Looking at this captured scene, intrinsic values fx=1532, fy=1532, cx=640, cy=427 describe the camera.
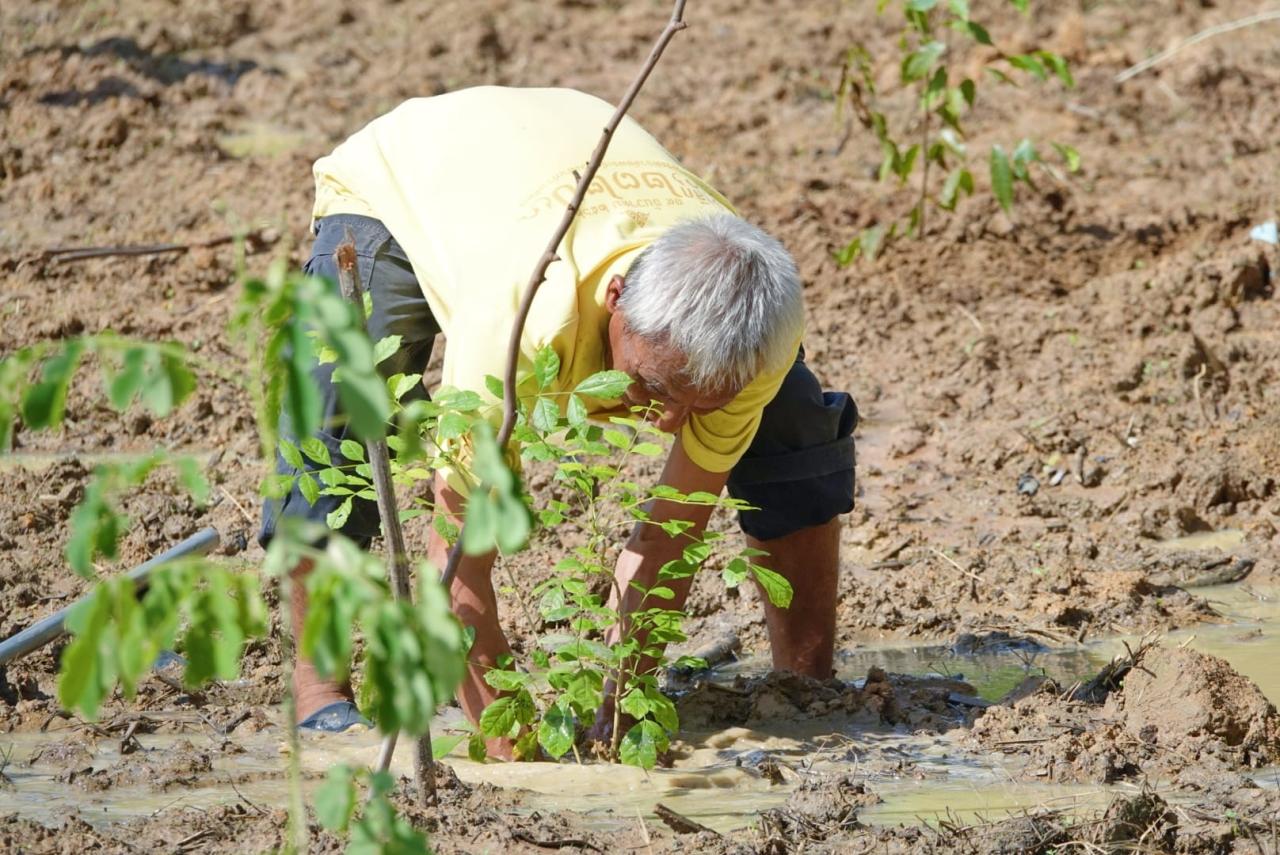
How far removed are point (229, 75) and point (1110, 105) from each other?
15.0ft

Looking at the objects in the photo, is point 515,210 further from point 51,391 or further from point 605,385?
point 51,391

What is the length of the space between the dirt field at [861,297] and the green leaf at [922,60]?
93 centimetres

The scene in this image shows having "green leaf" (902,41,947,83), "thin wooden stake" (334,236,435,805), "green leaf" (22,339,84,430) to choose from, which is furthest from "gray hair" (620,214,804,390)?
"green leaf" (902,41,947,83)

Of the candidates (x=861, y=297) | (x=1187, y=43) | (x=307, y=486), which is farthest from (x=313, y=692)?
(x=1187, y=43)

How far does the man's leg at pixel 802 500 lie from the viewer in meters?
3.48

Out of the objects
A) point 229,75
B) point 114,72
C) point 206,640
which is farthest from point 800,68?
point 206,640

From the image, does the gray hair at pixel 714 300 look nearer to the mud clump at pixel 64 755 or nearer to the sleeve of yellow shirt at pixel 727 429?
the sleeve of yellow shirt at pixel 727 429

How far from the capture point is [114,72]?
7.93m

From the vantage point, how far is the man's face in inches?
107

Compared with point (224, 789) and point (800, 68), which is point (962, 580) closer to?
point (224, 789)

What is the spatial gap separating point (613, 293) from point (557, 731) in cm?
81

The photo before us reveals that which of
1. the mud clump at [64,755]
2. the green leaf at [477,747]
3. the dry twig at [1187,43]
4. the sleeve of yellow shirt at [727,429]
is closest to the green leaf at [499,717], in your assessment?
the green leaf at [477,747]

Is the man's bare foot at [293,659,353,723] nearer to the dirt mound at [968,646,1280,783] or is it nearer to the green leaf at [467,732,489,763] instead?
the green leaf at [467,732,489,763]

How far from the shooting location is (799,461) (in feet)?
11.5
